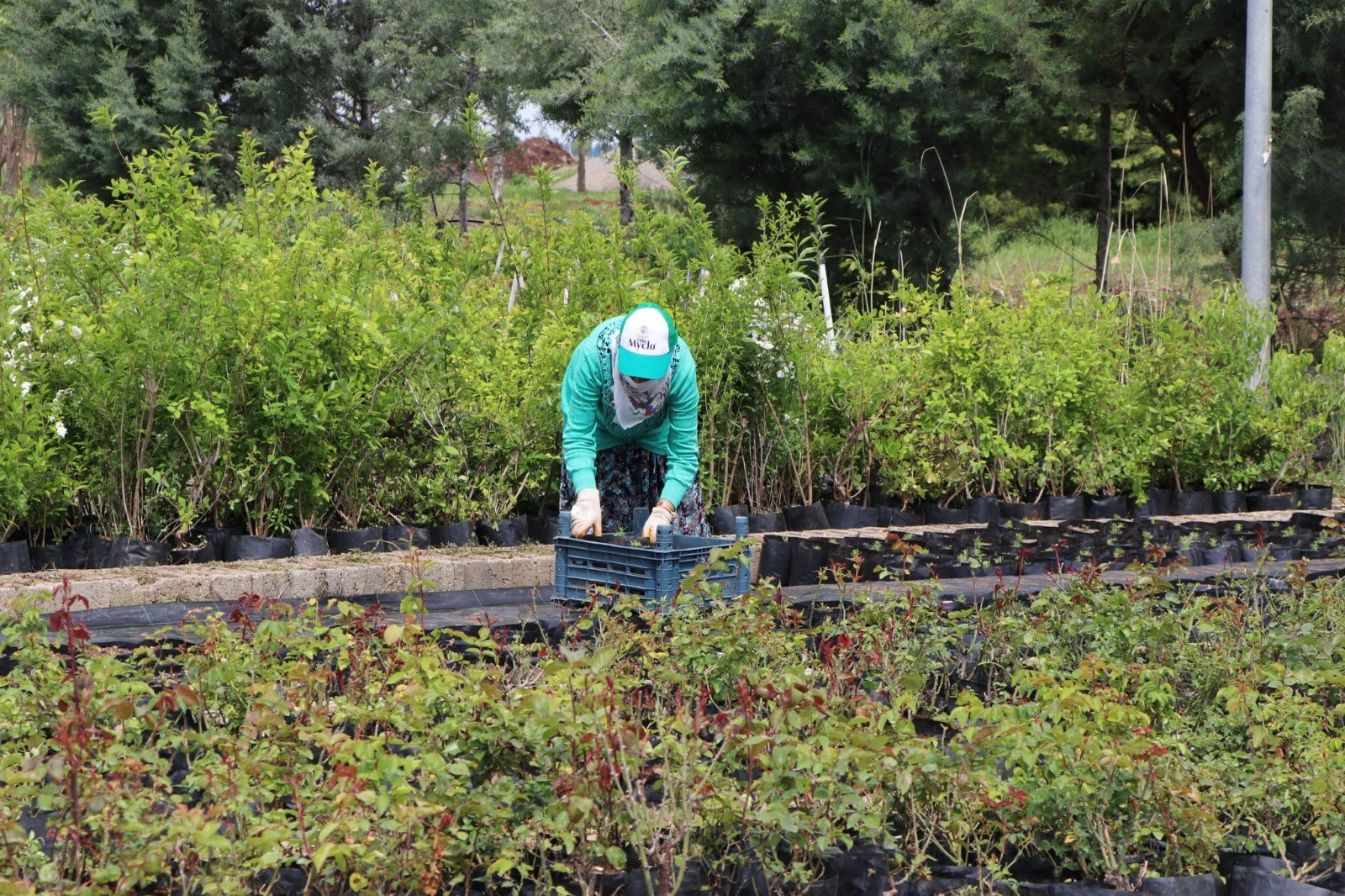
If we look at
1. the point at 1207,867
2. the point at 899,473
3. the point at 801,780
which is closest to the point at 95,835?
the point at 801,780

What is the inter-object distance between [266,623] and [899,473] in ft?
13.8

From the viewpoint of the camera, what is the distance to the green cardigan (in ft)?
14.1

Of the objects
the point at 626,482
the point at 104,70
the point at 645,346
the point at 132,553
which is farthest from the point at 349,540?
the point at 104,70

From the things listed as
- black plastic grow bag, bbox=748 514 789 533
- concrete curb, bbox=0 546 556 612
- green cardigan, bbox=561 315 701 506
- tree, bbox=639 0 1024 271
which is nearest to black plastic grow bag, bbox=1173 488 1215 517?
black plastic grow bag, bbox=748 514 789 533

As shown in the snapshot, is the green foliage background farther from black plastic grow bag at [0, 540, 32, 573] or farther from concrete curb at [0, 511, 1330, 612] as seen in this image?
concrete curb at [0, 511, 1330, 612]

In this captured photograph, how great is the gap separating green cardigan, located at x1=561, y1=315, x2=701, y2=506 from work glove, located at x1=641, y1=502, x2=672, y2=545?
53 millimetres

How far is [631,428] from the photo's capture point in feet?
14.6

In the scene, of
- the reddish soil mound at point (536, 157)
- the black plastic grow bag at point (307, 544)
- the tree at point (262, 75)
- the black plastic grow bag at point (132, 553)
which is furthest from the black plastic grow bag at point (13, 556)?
the reddish soil mound at point (536, 157)

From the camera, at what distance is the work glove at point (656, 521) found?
4.11 m

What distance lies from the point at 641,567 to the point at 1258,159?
6.45m

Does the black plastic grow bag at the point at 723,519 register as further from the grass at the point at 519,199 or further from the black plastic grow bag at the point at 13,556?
the grass at the point at 519,199

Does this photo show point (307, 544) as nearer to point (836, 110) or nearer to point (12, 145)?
point (836, 110)

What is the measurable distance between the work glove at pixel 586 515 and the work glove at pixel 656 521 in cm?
16

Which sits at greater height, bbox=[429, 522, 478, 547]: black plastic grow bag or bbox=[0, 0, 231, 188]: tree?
bbox=[0, 0, 231, 188]: tree
